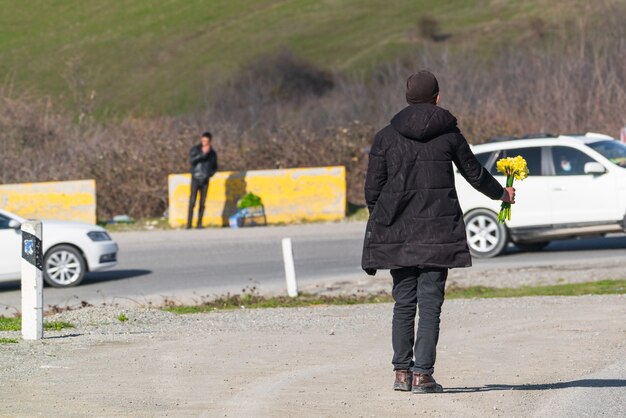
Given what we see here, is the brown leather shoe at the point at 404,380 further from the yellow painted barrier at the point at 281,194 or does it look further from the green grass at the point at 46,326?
the yellow painted barrier at the point at 281,194

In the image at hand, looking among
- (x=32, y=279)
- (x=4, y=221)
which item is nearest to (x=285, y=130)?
(x=4, y=221)

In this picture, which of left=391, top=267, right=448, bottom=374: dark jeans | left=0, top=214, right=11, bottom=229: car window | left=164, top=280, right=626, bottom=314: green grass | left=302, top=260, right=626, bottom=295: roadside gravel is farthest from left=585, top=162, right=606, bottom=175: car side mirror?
left=391, top=267, right=448, bottom=374: dark jeans

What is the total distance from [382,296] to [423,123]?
7.84 m

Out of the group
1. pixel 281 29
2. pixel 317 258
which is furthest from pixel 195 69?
pixel 317 258

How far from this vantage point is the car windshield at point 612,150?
811 inches

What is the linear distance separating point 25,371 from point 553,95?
28944 mm

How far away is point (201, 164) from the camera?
2741 cm

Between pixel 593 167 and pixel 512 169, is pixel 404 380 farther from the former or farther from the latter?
pixel 593 167

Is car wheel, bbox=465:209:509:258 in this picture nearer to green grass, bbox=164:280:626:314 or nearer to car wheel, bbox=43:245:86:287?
green grass, bbox=164:280:626:314

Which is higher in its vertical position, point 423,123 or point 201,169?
point 201,169

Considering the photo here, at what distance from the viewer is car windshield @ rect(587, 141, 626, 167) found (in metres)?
20.6

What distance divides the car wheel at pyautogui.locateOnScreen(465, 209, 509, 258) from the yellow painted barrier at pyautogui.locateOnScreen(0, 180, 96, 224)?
33.4 feet

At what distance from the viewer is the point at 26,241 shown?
11.1m

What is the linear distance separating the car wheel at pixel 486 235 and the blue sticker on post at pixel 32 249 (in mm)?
10370
